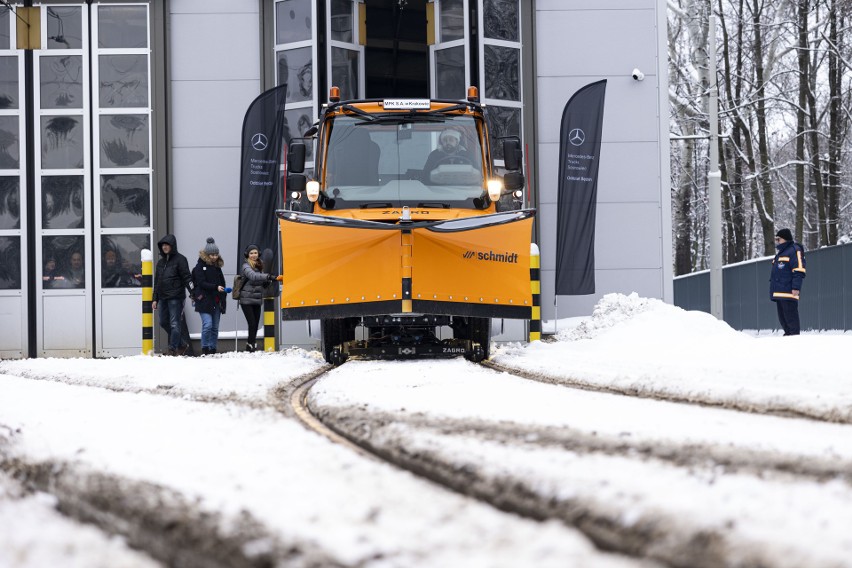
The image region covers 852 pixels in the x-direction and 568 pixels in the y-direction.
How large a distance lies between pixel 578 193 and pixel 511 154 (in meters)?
4.85

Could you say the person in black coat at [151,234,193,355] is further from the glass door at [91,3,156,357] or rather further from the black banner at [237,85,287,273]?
the glass door at [91,3,156,357]

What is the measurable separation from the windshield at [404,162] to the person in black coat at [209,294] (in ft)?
13.8

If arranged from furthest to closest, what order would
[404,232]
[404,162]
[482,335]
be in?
[404,162] → [482,335] → [404,232]

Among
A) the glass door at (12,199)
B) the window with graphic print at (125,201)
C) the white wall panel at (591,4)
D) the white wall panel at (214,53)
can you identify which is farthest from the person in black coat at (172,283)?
the white wall panel at (591,4)

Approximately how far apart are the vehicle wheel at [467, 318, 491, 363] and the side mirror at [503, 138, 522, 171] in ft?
6.06

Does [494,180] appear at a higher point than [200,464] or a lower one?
higher

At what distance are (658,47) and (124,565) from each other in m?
16.0

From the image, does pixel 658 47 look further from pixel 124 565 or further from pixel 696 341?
pixel 124 565

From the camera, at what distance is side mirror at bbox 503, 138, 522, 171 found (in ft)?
36.1

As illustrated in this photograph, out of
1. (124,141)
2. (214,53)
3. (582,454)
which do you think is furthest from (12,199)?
(582,454)

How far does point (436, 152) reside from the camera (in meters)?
10.8

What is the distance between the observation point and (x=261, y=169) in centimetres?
1548

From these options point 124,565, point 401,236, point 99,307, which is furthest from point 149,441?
point 99,307

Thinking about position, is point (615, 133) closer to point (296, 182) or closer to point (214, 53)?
point (214, 53)
